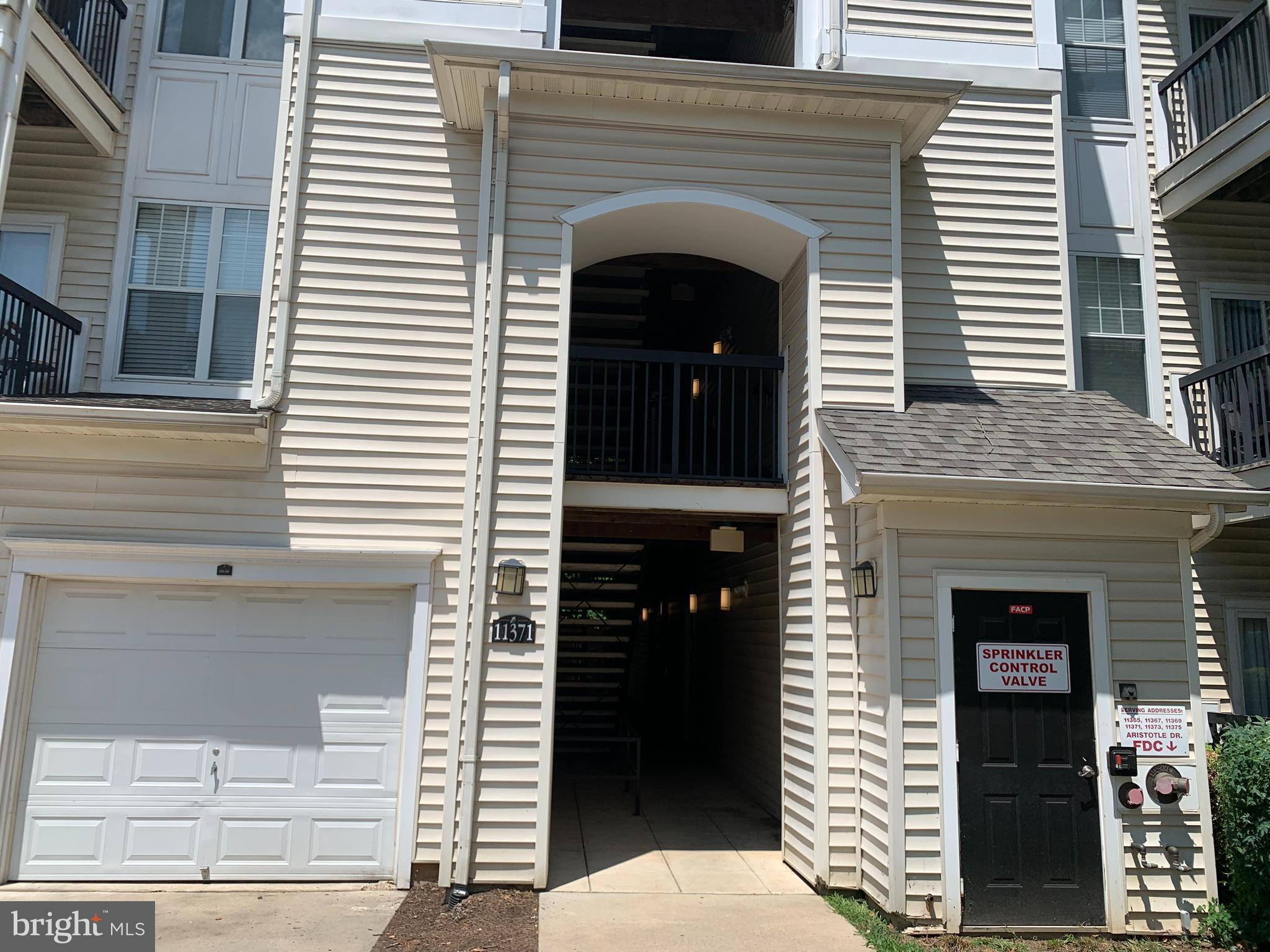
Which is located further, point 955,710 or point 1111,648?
point 1111,648

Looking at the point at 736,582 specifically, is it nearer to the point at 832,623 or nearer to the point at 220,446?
the point at 832,623

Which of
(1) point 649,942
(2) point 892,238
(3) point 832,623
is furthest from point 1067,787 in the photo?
(2) point 892,238

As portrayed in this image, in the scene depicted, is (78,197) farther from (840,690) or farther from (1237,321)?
(1237,321)

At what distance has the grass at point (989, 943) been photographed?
5637 mm

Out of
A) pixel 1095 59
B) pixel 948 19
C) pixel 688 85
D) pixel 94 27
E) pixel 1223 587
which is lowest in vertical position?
pixel 1223 587

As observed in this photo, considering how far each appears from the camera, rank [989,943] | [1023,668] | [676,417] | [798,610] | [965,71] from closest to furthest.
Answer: [989,943]
[1023,668]
[798,610]
[676,417]
[965,71]

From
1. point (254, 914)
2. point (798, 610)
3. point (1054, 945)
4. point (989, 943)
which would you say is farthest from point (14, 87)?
point (1054, 945)

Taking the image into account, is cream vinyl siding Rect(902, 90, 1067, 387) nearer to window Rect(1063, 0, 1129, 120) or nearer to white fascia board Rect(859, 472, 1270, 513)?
window Rect(1063, 0, 1129, 120)

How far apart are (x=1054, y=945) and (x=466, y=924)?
3.89 m

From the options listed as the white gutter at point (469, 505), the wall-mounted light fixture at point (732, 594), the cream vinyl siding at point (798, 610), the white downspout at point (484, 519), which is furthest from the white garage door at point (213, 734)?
the wall-mounted light fixture at point (732, 594)

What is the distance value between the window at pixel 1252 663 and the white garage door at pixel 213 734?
7774mm

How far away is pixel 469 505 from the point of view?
266 inches

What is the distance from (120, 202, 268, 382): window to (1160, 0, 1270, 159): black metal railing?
358 inches

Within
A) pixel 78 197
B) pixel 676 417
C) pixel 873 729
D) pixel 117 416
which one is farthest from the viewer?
pixel 78 197
